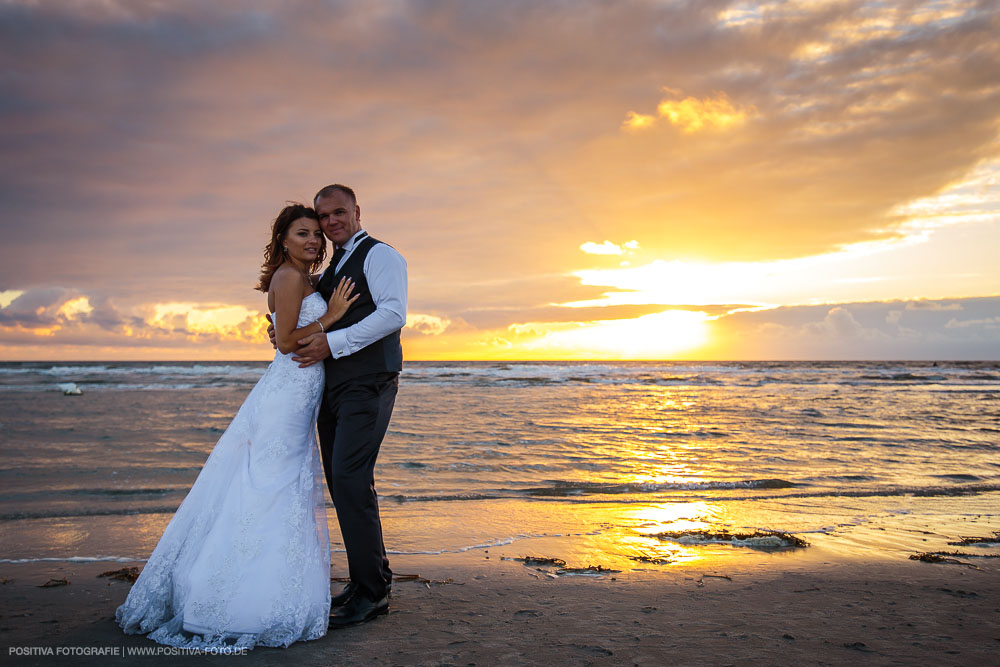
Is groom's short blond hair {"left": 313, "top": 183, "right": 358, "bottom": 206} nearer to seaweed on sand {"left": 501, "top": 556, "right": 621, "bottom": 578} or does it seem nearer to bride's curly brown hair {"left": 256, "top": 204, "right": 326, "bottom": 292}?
bride's curly brown hair {"left": 256, "top": 204, "right": 326, "bottom": 292}

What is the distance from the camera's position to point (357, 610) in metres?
3.39

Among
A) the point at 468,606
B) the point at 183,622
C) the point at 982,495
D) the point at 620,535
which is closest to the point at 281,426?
the point at 183,622

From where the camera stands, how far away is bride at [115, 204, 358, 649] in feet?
10.2

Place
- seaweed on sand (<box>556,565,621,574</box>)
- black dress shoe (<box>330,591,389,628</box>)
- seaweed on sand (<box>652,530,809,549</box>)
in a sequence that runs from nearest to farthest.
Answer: black dress shoe (<box>330,591,389,628</box>), seaweed on sand (<box>556,565,621,574</box>), seaweed on sand (<box>652,530,809,549</box>)

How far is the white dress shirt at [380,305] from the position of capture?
11.5 ft

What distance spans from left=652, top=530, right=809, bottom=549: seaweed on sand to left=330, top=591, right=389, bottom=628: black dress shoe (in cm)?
252

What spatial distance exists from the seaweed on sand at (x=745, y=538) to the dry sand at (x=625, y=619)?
513 millimetres

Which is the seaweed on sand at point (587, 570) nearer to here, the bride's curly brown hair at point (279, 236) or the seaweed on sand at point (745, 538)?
the seaweed on sand at point (745, 538)

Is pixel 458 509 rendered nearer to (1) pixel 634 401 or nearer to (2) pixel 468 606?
(2) pixel 468 606

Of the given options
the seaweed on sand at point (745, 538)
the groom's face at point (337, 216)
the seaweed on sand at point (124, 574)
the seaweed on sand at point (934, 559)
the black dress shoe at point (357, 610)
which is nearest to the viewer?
the black dress shoe at point (357, 610)

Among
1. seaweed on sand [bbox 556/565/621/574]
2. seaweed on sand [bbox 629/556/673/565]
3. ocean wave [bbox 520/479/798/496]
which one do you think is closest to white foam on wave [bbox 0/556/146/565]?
seaweed on sand [bbox 556/565/621/574]

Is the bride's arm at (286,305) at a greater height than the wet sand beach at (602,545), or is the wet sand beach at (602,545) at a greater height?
the bride's arm at (286,305)

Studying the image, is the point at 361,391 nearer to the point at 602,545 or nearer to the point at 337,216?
the point at 337,216

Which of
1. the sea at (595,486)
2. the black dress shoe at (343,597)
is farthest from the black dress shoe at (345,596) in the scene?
the sea at (595,486)
